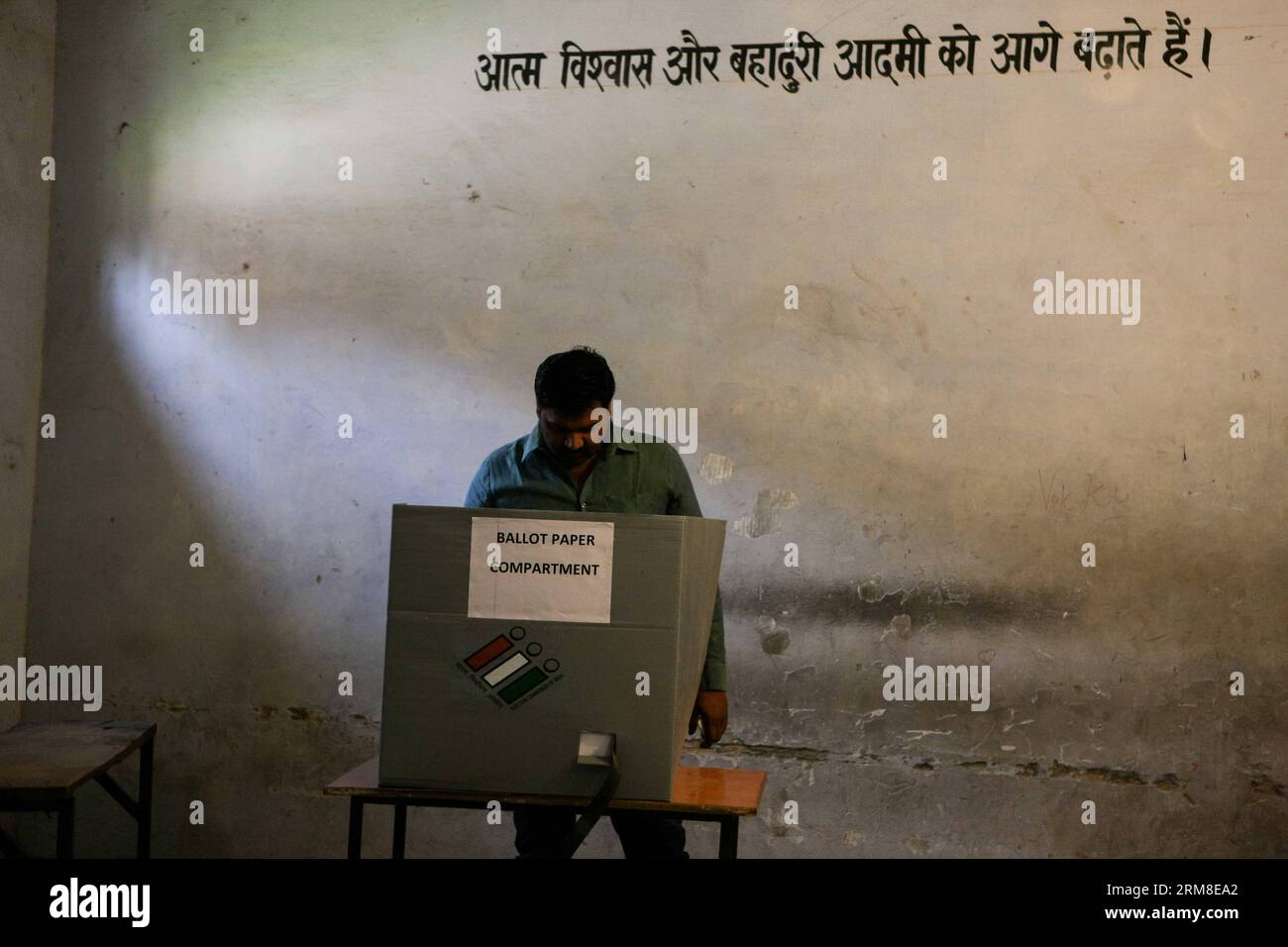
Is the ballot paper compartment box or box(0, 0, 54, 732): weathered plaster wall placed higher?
box(0, 0, 54, 732): weathered plaster wall

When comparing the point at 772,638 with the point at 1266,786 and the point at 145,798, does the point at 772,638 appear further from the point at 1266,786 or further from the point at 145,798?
the point at 145,798

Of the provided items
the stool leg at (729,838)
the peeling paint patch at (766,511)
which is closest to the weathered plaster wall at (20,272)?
the peeling paint patch at (766,511)

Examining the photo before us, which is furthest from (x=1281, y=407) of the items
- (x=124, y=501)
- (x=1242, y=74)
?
(x=124, y=501)

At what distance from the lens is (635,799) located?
69.4 inches

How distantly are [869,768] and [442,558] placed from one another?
1880 millimetres

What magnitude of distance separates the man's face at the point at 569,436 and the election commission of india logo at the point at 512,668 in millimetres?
701

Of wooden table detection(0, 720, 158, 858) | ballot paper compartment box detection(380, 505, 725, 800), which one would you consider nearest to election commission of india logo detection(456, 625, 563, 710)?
ballot paper compartment box detection(380, 505, 725, 800)

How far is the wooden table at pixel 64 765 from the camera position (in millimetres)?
2326

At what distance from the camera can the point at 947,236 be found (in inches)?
127

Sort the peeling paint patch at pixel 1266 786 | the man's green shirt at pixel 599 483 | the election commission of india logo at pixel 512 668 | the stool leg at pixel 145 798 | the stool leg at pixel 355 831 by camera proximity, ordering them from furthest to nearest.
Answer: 1. the peeling paint patch at pixel 1266 786
2. the stool leg at pixel 145 798
3. the man's green shirt at pixel 599 483
4. the stool leg at pixel 355 831
5. the election commission of india logo at pixel 512 668

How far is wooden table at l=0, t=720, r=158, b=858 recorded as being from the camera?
2326 mm

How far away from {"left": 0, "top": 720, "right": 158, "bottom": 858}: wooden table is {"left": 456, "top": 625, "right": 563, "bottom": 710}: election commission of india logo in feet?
3.83

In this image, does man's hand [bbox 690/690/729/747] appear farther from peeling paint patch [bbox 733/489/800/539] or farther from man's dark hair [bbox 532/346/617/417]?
peeling paint patch [bbox 733/489/800/539]

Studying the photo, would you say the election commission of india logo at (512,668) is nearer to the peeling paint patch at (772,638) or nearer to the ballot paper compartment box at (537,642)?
the ballot paper compartment box at (537,642)
